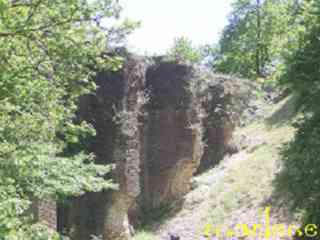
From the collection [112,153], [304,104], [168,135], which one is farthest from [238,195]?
[304,104]

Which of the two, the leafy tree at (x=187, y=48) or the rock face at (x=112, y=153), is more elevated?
the leafy tree at (x=187, y=48)

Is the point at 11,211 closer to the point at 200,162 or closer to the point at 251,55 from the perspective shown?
the point at 200,162

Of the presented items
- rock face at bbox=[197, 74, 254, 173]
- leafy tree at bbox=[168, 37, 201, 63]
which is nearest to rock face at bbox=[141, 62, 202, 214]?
rock face at bbox=[197, 74, 254, 173]

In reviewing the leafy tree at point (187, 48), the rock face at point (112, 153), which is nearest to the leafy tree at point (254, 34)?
the leafy tree at point (187, 48)

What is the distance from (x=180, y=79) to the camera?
56.3 feet

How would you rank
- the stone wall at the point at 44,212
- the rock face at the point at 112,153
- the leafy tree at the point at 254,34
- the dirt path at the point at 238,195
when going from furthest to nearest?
the leafy tree at the point at 254,34 → the dirt path at the point at 238,195 → the rock face at the point at 112,153 → the stone wall at the point at 44,212

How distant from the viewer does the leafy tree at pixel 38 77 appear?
233 inches

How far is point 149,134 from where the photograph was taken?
17.5 metres

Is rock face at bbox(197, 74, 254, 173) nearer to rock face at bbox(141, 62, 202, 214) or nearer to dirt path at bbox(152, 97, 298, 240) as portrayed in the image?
dirt path at bbox(152, 97, 298, 240)

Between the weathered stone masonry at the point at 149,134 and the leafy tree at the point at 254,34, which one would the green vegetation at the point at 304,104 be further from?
the leafy tree at the point at 254,34

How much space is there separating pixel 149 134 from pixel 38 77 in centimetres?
1109

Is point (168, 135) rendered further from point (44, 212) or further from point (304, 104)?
point (304, 104)

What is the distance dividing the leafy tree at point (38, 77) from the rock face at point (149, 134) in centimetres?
713

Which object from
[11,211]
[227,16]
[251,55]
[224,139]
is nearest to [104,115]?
[224,139]
